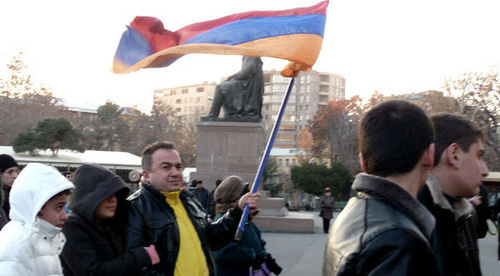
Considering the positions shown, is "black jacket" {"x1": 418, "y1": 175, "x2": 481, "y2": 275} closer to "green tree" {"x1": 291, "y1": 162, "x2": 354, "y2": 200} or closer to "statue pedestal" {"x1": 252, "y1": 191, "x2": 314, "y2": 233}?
"statue pedestal" {"x1": 252, "y1": 191, "x2": 314, "y2": 233}

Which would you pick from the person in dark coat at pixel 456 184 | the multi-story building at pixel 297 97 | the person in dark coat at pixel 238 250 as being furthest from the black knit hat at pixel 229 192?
the multi-story building at pixel 297 97

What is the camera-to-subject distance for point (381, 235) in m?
1.89

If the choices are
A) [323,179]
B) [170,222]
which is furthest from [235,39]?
[323,179]

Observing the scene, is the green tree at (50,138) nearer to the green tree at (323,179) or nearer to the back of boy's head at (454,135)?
the green tree at (323,179)

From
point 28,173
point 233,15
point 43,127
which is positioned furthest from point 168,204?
point 43,127

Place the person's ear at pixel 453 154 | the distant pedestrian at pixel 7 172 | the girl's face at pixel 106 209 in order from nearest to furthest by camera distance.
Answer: the person's ear at pixel 453 154 → the girl's face at pixel 106 209 → the distant pedestrian at pixel 7 172

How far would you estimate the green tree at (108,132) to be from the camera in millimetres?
59375

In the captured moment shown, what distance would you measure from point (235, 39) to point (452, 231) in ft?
10.3

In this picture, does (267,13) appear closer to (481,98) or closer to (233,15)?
(233,15)

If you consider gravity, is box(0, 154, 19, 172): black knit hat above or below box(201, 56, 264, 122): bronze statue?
below

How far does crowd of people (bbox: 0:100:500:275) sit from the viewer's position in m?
1.99

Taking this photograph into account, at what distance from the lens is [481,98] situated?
43.4 meters

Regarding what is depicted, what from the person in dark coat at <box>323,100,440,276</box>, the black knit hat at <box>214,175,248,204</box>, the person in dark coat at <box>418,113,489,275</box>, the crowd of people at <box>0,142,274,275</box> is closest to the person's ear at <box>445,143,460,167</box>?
the person in dark coat at <box>418,113,489,275</box>

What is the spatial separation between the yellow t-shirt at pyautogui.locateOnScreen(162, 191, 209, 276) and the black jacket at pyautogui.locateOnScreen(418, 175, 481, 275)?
1.71 metres
